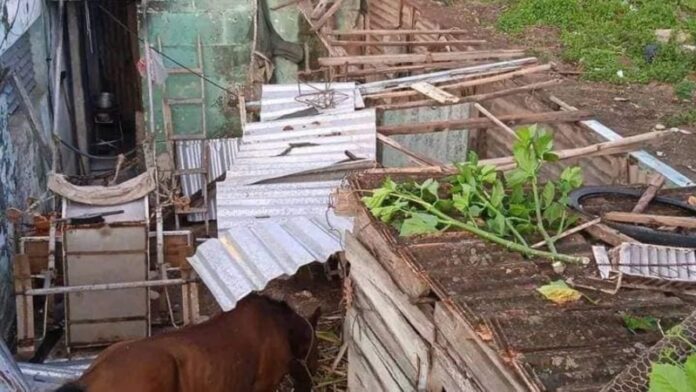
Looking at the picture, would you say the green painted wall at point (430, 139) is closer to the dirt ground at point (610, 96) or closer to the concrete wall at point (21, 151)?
the dirt ground at point (610, 96)

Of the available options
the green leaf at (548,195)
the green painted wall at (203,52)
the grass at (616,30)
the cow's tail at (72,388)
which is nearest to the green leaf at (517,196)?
the green leaf at (548,195)

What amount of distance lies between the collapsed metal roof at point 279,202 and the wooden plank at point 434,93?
2.62ft

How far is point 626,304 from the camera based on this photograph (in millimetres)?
3879

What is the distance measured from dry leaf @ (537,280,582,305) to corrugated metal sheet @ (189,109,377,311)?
7.86 feet

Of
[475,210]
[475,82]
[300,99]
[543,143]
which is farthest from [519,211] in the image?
[475,82]

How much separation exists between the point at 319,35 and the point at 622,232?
352 inches

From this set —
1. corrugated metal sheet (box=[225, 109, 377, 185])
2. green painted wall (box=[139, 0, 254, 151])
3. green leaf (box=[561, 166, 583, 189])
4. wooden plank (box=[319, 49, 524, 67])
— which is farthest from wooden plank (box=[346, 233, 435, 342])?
green painted wall (box=[139, 0, 254, 151])

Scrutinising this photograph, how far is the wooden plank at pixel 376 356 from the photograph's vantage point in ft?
16.3

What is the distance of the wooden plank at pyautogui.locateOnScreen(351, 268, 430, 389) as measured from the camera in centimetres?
459

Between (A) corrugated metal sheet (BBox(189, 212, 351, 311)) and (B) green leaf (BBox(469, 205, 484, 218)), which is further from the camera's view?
(A) corrugated metal sheet (BBox(189, 212, 351, 311))

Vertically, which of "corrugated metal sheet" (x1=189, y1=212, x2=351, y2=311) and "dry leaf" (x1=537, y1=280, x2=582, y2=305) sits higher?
"dry leaf" (x1=537, y1=280, x2=582, y2=305)

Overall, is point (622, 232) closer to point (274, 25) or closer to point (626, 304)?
point (626, 304)

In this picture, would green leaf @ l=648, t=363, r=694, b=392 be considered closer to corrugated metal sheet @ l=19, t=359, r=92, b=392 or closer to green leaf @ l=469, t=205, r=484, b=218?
green leaf @ l=469, t=205, r=484, b=218

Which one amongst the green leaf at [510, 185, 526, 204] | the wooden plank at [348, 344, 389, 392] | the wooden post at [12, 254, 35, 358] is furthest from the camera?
the wooden post at [12, 254, 35, 358]
